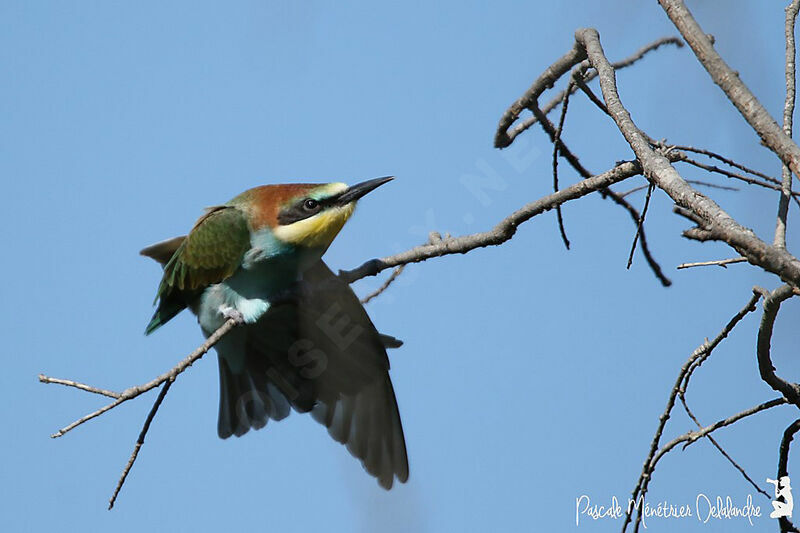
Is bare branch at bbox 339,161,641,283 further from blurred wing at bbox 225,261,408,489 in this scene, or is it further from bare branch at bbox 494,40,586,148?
blurred wing at bbox 225,261,408,489

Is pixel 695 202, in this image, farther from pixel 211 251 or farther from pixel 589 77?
pixel 211 251

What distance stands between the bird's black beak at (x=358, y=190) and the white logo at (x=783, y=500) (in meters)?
2.21

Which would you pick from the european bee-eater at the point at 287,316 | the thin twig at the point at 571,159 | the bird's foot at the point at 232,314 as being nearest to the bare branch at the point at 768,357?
the thin twig at the point at 571,159

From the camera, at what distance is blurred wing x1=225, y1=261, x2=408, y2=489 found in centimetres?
401

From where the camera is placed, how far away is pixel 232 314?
12.7 feet

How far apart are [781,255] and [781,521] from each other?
3.03 ft

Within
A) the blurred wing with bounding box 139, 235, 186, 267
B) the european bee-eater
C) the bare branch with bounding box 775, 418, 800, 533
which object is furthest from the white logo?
the blurred wing with bounding box 139, 235, 186, 267

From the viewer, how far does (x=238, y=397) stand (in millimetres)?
4312

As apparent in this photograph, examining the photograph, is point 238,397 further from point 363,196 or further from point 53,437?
point 53,437

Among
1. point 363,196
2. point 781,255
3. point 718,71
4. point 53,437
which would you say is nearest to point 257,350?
point 363,196

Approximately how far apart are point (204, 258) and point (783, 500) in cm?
269

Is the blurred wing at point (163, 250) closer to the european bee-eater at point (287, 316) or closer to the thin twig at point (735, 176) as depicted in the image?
the european bee-eater at point (287, 316)

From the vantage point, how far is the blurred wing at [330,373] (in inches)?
158

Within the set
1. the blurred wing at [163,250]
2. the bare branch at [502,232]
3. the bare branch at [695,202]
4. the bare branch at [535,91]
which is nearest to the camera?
the bare branch at [695,202]
